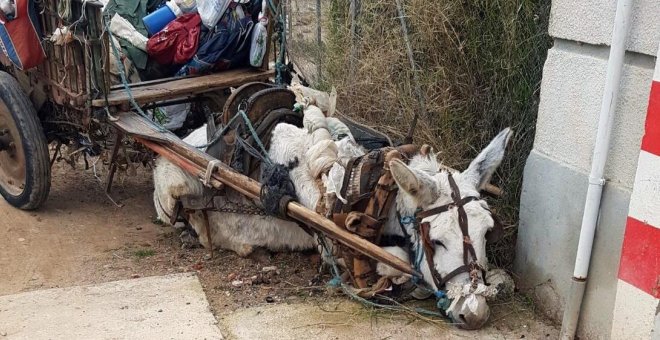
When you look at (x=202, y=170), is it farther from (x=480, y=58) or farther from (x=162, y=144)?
(x=480, y=58)

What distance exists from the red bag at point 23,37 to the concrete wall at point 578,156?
352 centimetres

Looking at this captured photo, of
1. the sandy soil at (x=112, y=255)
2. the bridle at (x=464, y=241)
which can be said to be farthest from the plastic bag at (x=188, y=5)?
the bridle at (x=464, y=241)

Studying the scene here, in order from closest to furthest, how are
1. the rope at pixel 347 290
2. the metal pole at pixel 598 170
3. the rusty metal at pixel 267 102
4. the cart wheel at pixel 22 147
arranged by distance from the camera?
the metal pole at pixel 598 170
the rope at pixel 347 290
the rusty metal at pixel 267 102
the cart wheel at pixel 22 147

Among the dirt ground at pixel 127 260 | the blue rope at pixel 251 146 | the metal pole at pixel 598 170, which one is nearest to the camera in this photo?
the metal pole at pixel 598 170

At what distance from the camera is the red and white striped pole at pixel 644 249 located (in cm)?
313

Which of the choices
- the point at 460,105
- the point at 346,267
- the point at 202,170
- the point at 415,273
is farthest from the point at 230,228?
the point at 460,105

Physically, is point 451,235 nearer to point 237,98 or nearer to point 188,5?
point 237,98

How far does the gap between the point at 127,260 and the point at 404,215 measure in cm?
214

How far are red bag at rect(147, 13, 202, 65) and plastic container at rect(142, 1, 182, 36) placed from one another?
0.36ft

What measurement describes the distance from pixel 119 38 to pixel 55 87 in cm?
67

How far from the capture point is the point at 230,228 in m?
4.92

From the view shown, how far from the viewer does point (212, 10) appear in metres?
5.63

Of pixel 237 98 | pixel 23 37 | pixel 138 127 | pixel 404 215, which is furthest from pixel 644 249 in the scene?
pixel 23 37

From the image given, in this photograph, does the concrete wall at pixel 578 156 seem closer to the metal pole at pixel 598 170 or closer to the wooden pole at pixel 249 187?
the metal pole at pixel 598 170
